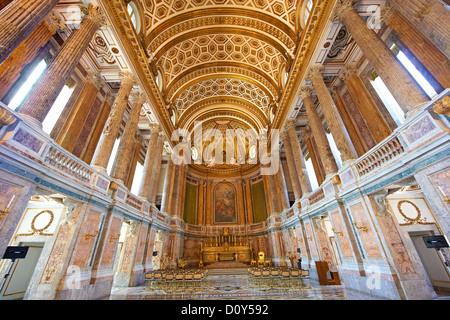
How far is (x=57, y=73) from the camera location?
5516 millimetres

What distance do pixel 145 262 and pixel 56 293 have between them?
6.05 metres

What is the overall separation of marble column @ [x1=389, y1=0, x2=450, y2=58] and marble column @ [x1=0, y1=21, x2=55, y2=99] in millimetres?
11194

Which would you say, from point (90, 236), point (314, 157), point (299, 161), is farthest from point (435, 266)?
point (90, 236)

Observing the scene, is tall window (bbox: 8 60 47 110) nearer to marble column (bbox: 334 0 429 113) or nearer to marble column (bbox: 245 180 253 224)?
marble column (bbox: 334 0 429 113)

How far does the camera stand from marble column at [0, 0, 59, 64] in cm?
399

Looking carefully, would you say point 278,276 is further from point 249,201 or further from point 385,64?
point 249,201

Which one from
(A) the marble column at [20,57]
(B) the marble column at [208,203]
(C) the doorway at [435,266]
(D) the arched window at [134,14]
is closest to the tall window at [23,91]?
(A) the marble column at [20,57]

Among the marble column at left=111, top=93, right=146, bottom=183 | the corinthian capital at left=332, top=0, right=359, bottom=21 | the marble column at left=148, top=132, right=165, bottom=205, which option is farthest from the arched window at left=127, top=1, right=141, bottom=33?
the corinthian capital at left=332, top=0, right=359, bottom=21

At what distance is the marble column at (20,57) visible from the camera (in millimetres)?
5145

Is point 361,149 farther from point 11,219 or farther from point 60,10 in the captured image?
point 60,10

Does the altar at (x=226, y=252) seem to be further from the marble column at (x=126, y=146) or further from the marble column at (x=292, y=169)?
the marble column at (x=126, y=146)

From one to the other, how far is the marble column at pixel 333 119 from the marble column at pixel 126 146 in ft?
32.8

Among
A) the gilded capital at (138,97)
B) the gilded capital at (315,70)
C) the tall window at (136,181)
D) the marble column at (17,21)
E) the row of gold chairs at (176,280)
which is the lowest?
the row of gold chairs at (176,280)
